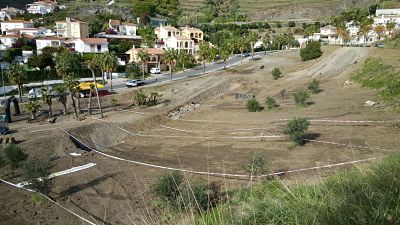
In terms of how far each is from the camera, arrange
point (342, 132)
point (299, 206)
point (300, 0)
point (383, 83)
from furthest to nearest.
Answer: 1. point (300, 0)
2. point (383, 83)
3. point (342, 132)
4. point (299, 206)

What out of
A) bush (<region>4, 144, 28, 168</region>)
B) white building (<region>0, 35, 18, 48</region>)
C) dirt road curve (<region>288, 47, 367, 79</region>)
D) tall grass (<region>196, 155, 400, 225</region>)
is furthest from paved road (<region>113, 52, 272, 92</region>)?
tall grass (<region>196, 155, 400, 225</region>)

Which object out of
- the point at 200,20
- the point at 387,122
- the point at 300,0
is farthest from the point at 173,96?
the point at 300,0

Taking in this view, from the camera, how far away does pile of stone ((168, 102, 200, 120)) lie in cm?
3954

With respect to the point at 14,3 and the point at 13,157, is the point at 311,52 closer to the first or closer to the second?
the point at 13,157

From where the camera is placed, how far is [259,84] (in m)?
53.6

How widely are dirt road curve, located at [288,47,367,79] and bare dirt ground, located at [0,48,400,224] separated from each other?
413cm

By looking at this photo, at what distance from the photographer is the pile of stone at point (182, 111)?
39537 mm

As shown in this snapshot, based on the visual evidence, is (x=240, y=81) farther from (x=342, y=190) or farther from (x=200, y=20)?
(x=200, y=20)

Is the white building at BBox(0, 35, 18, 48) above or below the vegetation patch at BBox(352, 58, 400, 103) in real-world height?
above

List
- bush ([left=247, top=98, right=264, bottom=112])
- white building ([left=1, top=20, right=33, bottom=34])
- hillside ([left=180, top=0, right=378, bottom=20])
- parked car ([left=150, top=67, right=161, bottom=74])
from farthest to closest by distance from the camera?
hillside ([left=180, top=0, right=378, bottom=20])
white building ([left=1, top=20, right=33, bottom=34])
parked car ([left=150, top=67, right=161, bottom=74])
bush ([left=247, top=98, right=264, bottom=112])

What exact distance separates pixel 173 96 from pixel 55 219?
33.0 meters

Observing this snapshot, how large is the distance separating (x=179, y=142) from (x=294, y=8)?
139m

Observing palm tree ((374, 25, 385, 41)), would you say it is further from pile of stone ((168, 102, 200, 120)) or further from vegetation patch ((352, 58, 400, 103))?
pile of stone ((168, 102, 200, 120))

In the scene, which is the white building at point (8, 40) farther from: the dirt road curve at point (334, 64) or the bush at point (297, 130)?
the bush at point (297, 130)
